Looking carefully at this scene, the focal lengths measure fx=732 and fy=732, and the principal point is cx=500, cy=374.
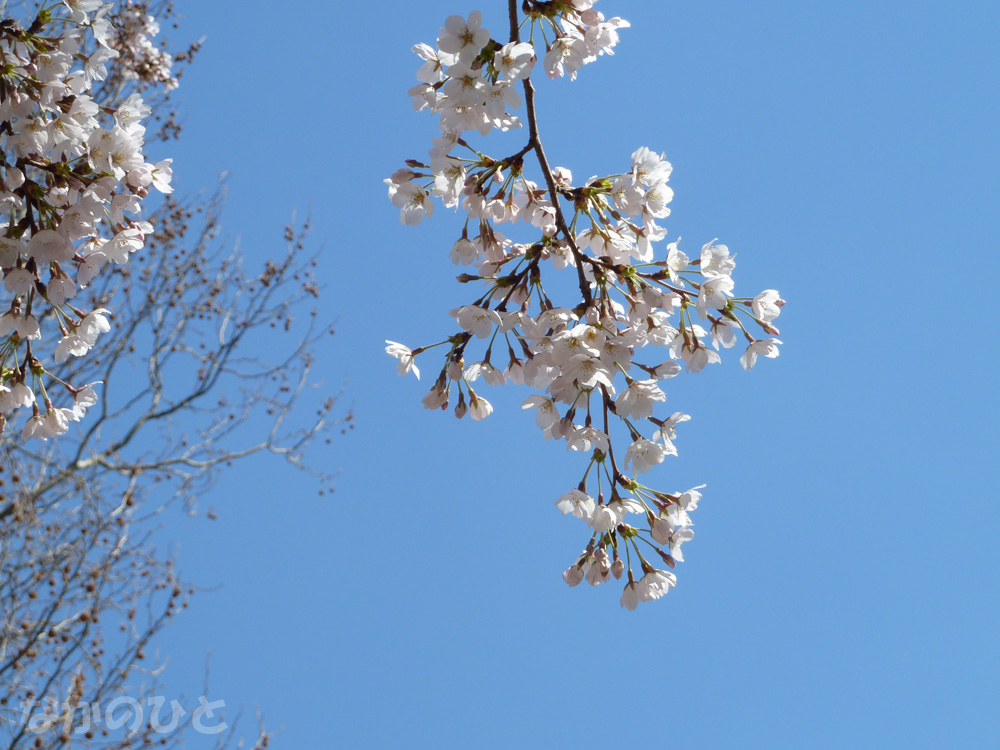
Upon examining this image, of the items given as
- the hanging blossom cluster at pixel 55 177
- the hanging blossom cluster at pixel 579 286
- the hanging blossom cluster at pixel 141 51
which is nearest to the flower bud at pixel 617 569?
the hanging blossom cluster at pixel 579 286

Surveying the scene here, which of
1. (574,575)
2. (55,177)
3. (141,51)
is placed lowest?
(574,575)

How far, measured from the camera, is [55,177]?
2033 mm

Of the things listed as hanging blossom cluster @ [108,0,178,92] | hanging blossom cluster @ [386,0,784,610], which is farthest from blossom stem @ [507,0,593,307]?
hanging blossom cluster @ [108,0,178,92]

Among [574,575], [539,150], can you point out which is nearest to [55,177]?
[539,150]

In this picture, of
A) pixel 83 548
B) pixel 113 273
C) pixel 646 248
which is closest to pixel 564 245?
pixel 646 248

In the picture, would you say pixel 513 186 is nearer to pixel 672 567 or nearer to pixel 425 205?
pixel 425 205

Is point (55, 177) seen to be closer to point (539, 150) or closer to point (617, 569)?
point (539, 150)

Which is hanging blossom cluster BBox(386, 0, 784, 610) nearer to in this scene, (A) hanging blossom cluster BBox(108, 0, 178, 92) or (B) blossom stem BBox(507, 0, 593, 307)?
(B) blossom stem BBox(507, 0, 593, 307)

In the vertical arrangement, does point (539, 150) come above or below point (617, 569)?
above

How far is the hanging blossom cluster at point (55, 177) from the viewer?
6.54ft

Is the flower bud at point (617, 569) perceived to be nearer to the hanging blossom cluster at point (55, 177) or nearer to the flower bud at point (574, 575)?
the flower bud at point (574, 575)

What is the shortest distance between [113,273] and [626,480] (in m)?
6.83

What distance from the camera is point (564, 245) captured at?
6.71 ft

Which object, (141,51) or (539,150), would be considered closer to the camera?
(539,150)
